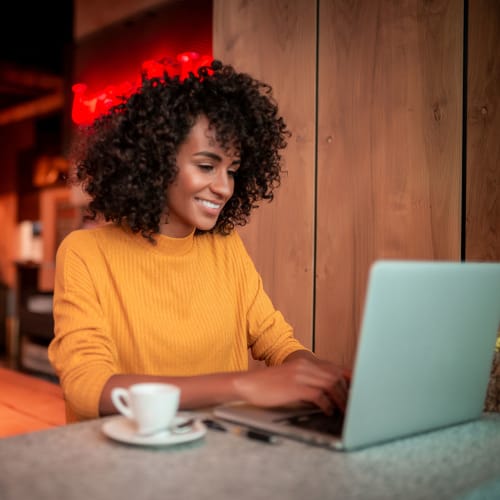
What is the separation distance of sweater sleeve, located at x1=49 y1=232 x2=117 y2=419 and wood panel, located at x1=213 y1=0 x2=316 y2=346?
3.84 ft

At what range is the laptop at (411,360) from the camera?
87 centimetres

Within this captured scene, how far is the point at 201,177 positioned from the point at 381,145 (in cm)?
95

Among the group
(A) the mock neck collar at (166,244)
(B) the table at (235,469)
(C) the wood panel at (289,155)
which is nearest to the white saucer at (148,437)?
(B) the table at (235,469)

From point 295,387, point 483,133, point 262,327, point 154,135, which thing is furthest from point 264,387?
point 483,133

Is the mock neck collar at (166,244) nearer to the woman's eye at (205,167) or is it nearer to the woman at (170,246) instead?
the woman at (170,246)

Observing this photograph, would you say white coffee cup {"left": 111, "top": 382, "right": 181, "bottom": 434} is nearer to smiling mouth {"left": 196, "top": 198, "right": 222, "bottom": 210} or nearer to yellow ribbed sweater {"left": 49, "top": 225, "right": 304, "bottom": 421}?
yellow ribbed sweater {"left": 49, "top": 225, "right": 304, "bottom": 421}

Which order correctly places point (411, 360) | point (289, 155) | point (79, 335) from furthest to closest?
1. point (289, 155)
2. point (79, 335)
3. point (411, 360)

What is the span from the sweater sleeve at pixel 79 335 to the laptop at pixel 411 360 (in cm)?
28

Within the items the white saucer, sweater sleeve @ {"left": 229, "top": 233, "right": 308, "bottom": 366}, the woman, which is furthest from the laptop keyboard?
sweater sleeve @ {"left": 229, "top": 233, "right": 308, "bottom": 366}

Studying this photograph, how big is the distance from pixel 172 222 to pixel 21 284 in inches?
222

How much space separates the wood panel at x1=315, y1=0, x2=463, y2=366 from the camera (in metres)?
2.12

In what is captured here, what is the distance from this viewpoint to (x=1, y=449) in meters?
0.91

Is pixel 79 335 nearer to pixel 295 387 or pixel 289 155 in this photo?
pixel 295 387

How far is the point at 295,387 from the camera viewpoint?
112 centimetres
